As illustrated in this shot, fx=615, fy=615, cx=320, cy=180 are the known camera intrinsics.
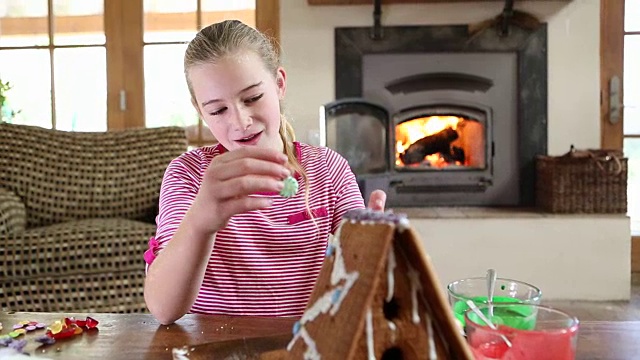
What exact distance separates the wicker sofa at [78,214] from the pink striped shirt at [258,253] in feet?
3.21

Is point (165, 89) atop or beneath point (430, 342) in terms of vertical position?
atop

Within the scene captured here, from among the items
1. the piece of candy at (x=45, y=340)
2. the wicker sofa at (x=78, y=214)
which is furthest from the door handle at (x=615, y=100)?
the piece of candy at (x=45, y=340)

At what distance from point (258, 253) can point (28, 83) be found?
9.24 ft

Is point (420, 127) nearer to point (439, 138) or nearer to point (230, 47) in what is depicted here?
point (439, 138)

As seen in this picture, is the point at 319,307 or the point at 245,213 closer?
the point at 319,307

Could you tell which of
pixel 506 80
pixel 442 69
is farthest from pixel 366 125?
pixel 506 80

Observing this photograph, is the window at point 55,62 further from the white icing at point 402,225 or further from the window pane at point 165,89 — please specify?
the white icing at point 402,225

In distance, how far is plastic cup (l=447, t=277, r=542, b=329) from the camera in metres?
0.63

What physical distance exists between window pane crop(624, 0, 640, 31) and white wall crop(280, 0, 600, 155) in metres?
0.15

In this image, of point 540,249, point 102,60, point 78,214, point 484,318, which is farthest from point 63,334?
point 102,60

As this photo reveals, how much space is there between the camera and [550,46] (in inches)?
118

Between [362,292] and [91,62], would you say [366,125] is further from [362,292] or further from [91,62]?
[362,292]

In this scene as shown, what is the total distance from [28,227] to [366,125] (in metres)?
1.60

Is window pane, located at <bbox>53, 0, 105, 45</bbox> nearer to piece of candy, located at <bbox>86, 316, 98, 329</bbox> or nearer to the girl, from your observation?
the girl
